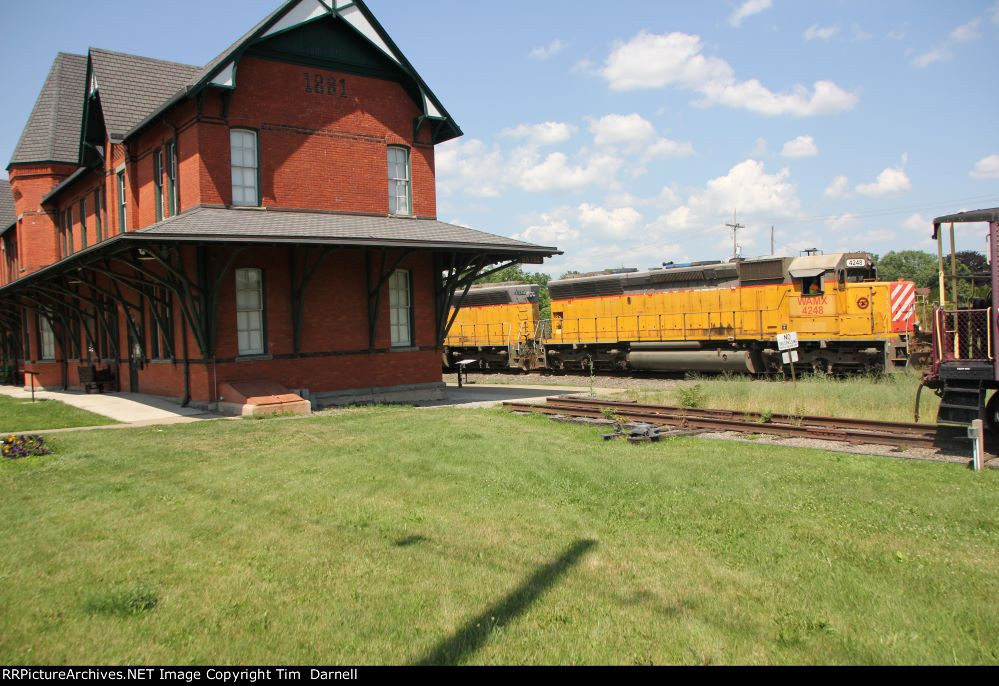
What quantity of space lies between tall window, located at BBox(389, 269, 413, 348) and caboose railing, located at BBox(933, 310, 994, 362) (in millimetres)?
13659

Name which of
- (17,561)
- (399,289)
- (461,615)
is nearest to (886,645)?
(461,615)

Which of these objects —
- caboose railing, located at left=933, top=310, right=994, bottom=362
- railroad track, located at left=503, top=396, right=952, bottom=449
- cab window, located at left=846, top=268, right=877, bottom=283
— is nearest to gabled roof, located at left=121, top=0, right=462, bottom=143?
railroad track, located at left=503, top=396, right=952, bottom=449

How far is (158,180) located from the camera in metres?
20.8

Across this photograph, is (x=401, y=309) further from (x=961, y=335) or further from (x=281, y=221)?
(x=961, y=335)

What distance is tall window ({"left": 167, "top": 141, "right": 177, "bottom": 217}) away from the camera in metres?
19.7

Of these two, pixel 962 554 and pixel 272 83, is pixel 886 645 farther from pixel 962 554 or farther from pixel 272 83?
pixel 272 83

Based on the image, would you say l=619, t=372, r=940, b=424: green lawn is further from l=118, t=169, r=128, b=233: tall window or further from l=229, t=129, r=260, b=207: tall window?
l=118, t=169, r=128, b=233: tall window

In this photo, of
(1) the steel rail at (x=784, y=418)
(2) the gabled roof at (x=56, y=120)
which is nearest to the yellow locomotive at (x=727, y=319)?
(1) the steel rail at (x=784, y=418)

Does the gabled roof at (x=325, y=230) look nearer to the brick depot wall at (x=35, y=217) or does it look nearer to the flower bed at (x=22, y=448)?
the flower bed at (x=22, y=448)

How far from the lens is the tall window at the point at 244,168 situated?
18.9m

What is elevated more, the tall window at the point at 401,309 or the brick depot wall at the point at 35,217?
the brick depot wall at the point at 35,217

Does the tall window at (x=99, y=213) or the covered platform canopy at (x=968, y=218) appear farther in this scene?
the tall window at (x=99, y=213)

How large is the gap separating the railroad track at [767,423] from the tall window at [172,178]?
34.7ft

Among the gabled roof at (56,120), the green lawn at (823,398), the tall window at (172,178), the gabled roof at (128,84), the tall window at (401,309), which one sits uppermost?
the gabled roof at (56,120)
